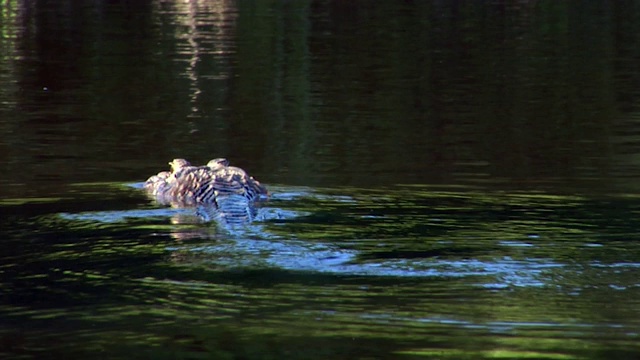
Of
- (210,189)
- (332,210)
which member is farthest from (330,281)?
(210,189)

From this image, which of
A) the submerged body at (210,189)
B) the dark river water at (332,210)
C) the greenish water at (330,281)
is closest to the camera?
the greenish water at (330,281)

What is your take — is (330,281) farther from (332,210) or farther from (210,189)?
(210,189)

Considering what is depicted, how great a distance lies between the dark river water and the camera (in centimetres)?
781

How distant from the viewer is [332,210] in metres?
11.5

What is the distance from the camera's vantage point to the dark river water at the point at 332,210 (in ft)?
25.6

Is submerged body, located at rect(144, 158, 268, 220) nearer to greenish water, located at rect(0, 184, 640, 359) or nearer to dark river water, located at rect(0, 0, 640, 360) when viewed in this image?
dark river water, located at rect(0, 0, 640, 360)

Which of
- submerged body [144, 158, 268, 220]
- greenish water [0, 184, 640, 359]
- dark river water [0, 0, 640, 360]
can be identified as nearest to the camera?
greenish water [0, 184, 640, 359]

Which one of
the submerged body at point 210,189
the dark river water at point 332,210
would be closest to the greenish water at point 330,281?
the dark river water at point 332,210

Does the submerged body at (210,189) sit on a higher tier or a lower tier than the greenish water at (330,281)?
lower

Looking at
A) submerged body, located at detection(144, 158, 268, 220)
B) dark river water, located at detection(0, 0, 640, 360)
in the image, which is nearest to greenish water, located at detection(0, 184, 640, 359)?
→ dark river water, located at detection(0, 0, 640, 360)

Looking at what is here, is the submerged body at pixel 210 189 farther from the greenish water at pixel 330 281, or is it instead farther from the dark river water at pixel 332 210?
the greenish water at pixel 330 281

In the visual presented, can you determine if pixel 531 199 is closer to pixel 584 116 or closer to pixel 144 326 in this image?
pixel 144 326

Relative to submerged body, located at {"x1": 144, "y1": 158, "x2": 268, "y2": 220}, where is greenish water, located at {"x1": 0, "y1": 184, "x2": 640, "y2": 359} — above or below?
above

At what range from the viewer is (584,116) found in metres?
18.8
